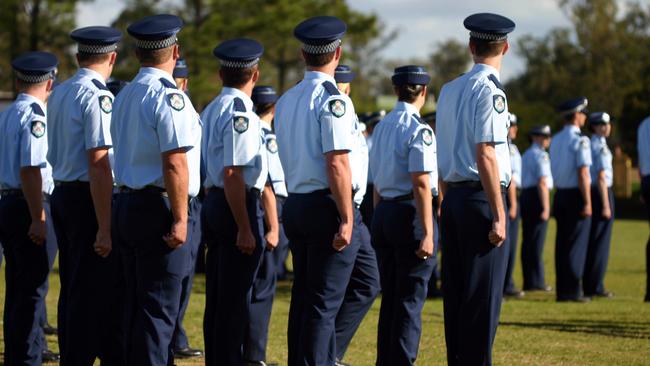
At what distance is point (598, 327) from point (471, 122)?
507 centimetres

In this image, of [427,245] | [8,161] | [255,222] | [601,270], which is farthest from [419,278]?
[601,270]

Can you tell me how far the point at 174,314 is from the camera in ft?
22.3

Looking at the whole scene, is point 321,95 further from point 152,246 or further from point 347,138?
point 152,246

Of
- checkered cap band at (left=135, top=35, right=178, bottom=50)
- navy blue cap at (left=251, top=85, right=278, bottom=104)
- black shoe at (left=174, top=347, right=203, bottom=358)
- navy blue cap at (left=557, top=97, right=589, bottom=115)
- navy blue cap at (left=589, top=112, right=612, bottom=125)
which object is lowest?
black shoe at (left=174, top=347, right=203, bottom=358)

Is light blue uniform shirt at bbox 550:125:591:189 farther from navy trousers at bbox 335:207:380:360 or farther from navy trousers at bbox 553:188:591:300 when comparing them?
navy trousers at bbox 335:207:380:360

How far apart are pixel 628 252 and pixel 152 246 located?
18574 mm

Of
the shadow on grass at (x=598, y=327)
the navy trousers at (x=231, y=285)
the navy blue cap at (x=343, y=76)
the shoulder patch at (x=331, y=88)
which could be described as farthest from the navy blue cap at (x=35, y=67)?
the shadow on grass at (x=598, y=327)

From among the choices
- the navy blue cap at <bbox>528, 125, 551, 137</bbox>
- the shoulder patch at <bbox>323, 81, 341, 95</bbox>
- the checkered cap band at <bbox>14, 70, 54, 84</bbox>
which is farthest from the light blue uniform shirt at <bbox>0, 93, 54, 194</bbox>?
the navy blue cap at <bbox>528, 125, 551, 137</bbox>

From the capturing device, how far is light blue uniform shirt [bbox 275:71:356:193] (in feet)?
22.8

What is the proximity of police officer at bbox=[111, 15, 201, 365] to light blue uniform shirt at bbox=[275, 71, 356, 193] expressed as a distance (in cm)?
67

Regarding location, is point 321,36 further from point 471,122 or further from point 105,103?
point 105,103

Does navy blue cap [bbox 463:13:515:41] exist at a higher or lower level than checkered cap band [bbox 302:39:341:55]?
higher

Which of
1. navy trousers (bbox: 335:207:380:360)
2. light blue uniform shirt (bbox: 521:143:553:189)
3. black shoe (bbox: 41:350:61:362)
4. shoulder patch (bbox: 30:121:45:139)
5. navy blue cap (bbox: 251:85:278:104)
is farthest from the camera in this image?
light blue uniform shirt (bbox: 521:143:553:189)

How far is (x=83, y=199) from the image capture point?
7.50 meters
